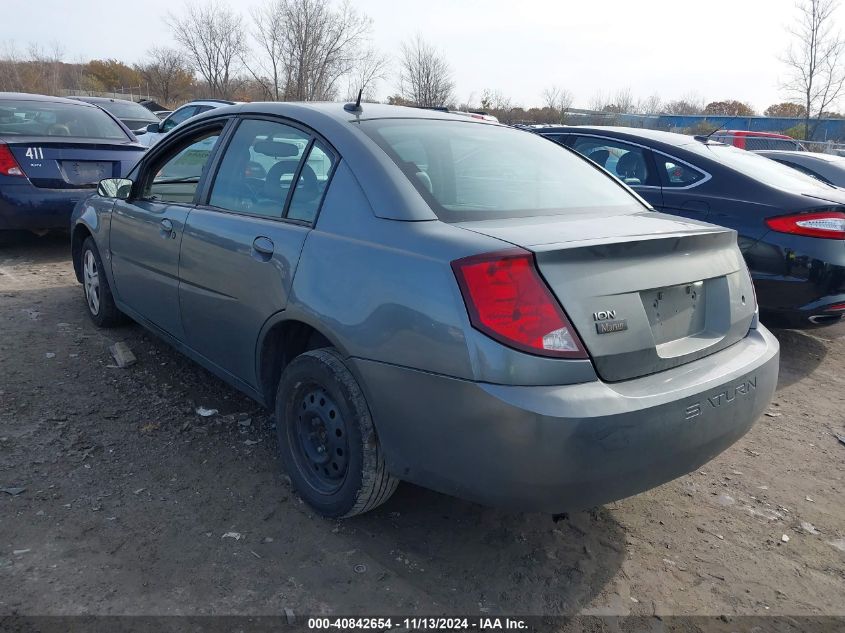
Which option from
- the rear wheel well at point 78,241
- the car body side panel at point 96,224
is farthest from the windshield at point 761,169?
the rear wheel well at point 78,241

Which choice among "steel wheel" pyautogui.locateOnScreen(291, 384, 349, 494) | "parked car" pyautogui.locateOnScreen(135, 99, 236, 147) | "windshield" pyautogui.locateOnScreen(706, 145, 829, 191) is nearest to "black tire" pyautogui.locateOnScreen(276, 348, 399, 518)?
"steel wheel" pyautogui.locateOnScreen(291, 384, 349, 494)

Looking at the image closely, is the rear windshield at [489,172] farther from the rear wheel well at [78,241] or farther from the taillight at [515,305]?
the rear wheel well at [78,241]

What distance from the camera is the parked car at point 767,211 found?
177 inches

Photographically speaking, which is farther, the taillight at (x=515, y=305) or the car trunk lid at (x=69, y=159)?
A: the car trunk lid at (x=69, y=159)

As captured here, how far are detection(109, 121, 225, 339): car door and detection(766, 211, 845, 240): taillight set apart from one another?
381 centimetres

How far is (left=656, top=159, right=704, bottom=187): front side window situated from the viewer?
5.08 meters

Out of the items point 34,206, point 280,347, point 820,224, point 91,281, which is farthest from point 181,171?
point 820,224

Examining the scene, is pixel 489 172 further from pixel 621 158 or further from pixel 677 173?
pixel 621 158

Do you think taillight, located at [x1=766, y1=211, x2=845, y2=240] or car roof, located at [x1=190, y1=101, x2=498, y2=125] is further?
taillight, located at [x1=766, y1=211, x2=845, y2=240]

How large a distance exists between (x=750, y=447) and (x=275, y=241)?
2.75m

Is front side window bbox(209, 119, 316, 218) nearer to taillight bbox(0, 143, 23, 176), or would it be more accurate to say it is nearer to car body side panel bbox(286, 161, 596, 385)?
car body side panel bbox(286, 161, 596, 385)

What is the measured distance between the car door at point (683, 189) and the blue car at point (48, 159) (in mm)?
5170

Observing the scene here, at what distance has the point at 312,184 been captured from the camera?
9.05 ft

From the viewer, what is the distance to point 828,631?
2.25 m
